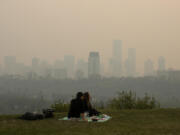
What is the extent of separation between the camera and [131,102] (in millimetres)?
26906

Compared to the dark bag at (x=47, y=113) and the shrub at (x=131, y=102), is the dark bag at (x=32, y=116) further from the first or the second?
the shrub at (x=131, y=102)

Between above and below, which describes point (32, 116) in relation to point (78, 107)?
below

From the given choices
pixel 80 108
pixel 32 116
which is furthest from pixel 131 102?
pixel 32 116

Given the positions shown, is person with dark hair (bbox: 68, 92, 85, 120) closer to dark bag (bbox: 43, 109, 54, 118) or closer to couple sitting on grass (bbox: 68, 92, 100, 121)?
couple sitting on grass (bbox: 68, 92, 100, 121)

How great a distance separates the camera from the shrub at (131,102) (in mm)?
26136

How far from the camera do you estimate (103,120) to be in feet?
48.9

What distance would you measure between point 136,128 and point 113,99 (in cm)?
1530

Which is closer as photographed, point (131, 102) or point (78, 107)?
point (78, 107)

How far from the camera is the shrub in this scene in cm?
2614

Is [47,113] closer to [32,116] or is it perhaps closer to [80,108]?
[32,116]

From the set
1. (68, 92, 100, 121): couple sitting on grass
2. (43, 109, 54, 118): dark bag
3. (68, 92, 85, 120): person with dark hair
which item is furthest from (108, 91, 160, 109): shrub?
(68, 92, 85, 120): person with dark hair

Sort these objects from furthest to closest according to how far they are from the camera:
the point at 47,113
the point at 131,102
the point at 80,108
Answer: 1. the point at 131,102
2. the point at 47,113
3. the point at 80,108

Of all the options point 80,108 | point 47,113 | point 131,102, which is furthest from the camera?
point 131,102

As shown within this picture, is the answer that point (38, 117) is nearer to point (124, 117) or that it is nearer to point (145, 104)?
point (124, 117)
